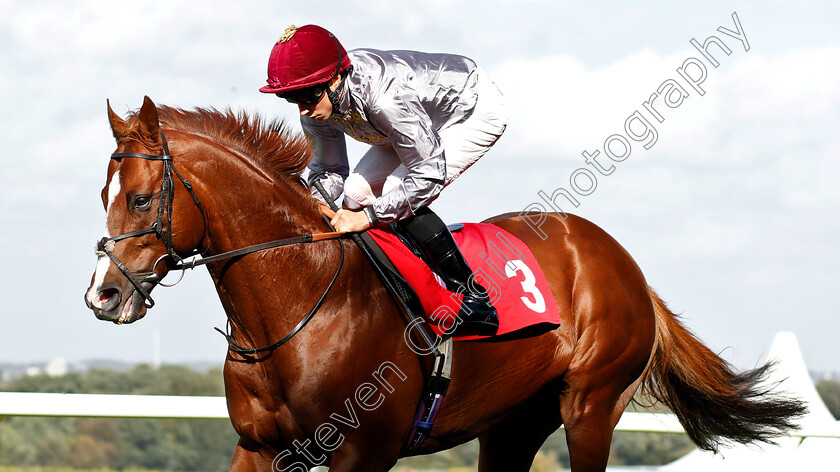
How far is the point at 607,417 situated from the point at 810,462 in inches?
71.6

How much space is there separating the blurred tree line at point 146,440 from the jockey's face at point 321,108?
6848mm

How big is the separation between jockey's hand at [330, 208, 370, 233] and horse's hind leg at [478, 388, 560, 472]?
4.72 ft

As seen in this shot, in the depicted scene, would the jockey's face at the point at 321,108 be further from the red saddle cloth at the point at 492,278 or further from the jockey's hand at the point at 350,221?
the red saddle cloth at the point at 492,278

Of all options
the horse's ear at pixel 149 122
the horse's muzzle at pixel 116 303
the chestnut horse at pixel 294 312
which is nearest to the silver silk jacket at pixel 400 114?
the chestnut horse at pixel 294 312

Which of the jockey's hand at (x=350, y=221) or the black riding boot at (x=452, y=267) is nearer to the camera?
the jockey's hand at (x=350, y=221)

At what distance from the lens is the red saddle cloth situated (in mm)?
2965

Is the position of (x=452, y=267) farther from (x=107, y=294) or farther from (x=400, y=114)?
(x=107, y=294)

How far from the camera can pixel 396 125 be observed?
2814 mm

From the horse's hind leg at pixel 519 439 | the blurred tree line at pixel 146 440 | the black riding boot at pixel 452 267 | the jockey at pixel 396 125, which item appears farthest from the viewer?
the blurred tree line at pixel 146 440

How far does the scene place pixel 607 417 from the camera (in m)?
3.70

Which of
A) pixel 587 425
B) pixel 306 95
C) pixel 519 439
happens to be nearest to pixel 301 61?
pixel 306 95

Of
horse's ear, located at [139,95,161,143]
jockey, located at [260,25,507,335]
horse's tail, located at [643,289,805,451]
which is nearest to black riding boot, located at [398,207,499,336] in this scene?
jockey, located at [260,25,507,335]

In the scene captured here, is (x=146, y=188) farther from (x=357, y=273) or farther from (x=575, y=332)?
(x=575, y=332)

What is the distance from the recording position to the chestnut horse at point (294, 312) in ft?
8.30
